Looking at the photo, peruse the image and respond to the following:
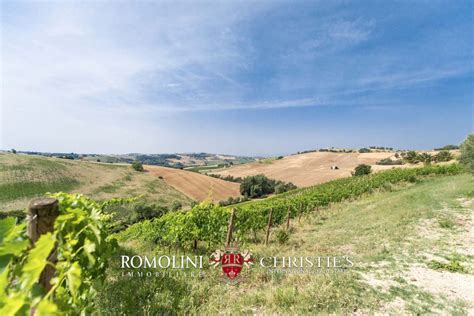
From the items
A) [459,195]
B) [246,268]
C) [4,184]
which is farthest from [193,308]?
[4,184]

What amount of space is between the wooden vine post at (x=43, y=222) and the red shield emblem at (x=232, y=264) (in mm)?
4170

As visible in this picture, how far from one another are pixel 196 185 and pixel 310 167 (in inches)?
1216

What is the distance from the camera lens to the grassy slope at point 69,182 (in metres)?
41.1

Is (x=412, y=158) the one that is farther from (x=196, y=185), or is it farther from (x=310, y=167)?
(x=196, y=185)

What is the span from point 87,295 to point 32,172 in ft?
196

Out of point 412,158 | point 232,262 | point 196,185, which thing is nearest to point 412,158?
point 412,158

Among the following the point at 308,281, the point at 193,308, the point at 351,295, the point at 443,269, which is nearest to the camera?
the point at 193,308

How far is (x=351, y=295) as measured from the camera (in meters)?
4.18

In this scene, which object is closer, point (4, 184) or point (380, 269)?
point (380, 269)

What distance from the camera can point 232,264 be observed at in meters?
5.42

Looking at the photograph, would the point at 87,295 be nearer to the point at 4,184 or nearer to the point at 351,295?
the point at 351,295

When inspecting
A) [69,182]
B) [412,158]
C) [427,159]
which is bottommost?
[69,182]

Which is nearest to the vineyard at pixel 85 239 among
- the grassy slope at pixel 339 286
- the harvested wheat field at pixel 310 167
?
the grassy slope at pixel 339 286

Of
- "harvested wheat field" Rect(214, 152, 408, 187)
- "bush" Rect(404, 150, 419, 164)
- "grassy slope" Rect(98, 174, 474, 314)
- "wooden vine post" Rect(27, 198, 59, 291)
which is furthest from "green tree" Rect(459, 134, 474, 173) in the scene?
"harvested wheat field" Rect(214, 152, 408, 187)
